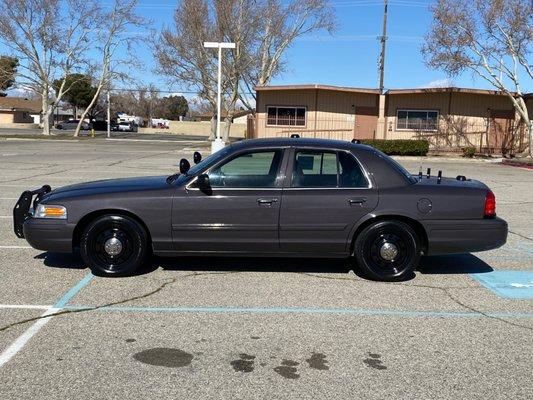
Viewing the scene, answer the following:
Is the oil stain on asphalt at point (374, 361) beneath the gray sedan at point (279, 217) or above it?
beneath

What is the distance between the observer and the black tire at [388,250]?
20.1ft

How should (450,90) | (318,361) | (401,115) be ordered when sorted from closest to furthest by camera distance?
(318,361) < (450,90) < (401,115)

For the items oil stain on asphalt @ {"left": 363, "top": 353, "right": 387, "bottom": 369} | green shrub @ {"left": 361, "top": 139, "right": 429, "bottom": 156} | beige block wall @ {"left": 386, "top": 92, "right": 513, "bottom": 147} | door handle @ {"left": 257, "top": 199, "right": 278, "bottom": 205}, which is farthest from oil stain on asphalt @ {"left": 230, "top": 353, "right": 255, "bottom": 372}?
beige block wall @ {"left": 386, "top": 92, "right": 513, "bottom": 147}

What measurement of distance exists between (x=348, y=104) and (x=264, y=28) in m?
11.9

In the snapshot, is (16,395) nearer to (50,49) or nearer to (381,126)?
(381,126)

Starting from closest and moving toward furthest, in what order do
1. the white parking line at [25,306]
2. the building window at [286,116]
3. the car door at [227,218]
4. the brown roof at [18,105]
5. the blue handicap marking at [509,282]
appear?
the white parking line at [25,306] → the blue handicap marking at [509,282] → the car door at [227,218] → the building window at [286,116] → the brown roof at [18,105]

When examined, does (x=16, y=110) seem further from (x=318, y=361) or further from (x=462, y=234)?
(x=318, y=361)

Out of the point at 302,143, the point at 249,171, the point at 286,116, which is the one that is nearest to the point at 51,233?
the point at 249,171

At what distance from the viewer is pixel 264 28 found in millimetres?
42375

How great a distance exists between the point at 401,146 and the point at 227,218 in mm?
24912

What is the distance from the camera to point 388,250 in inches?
242

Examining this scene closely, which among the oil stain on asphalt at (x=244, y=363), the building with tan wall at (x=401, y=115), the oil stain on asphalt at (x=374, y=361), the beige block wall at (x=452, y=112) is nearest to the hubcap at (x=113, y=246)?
the oil stain on asphalt at (x=244, y=363)

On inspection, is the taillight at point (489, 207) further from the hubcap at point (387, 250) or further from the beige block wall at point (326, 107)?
the beige block wall at point (326, 107)

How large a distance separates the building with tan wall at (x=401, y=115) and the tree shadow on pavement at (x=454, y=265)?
26.5 m
